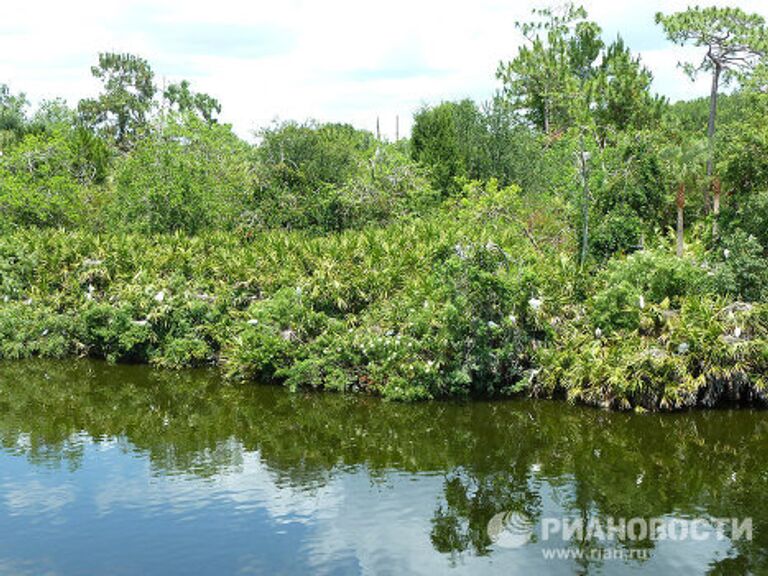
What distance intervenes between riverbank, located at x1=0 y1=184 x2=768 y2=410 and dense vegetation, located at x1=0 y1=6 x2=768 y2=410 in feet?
0.18

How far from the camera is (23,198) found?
30.2m

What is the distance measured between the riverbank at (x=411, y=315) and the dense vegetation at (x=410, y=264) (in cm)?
6

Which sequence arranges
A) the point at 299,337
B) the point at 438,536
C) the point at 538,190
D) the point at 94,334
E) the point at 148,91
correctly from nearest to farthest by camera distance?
the point at 438,536
the point at 299,337
the point at 94,334
the point at 538,190
the point at 148,91

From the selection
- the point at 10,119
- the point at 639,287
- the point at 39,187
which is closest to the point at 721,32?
the point at 639,287

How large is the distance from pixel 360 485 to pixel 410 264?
865 cm

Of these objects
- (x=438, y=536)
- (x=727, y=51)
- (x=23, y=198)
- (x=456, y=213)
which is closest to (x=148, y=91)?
(x=23, y=198)

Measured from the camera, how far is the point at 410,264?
20.3 metres

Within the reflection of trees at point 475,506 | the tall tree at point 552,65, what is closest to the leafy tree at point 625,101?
the tall tree at point 552,65

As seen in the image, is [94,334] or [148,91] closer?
[94,334]

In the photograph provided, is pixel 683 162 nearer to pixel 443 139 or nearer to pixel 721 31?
pixel 721 31

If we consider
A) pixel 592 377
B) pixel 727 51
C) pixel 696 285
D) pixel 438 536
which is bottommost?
pixel 438 536

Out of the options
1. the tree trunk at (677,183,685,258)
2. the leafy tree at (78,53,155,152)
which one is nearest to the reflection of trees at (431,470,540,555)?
the tree trunk at (677,183,685,258)

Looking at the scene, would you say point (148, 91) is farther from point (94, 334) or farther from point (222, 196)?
point (94, 334)

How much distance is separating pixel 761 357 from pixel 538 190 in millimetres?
22643
